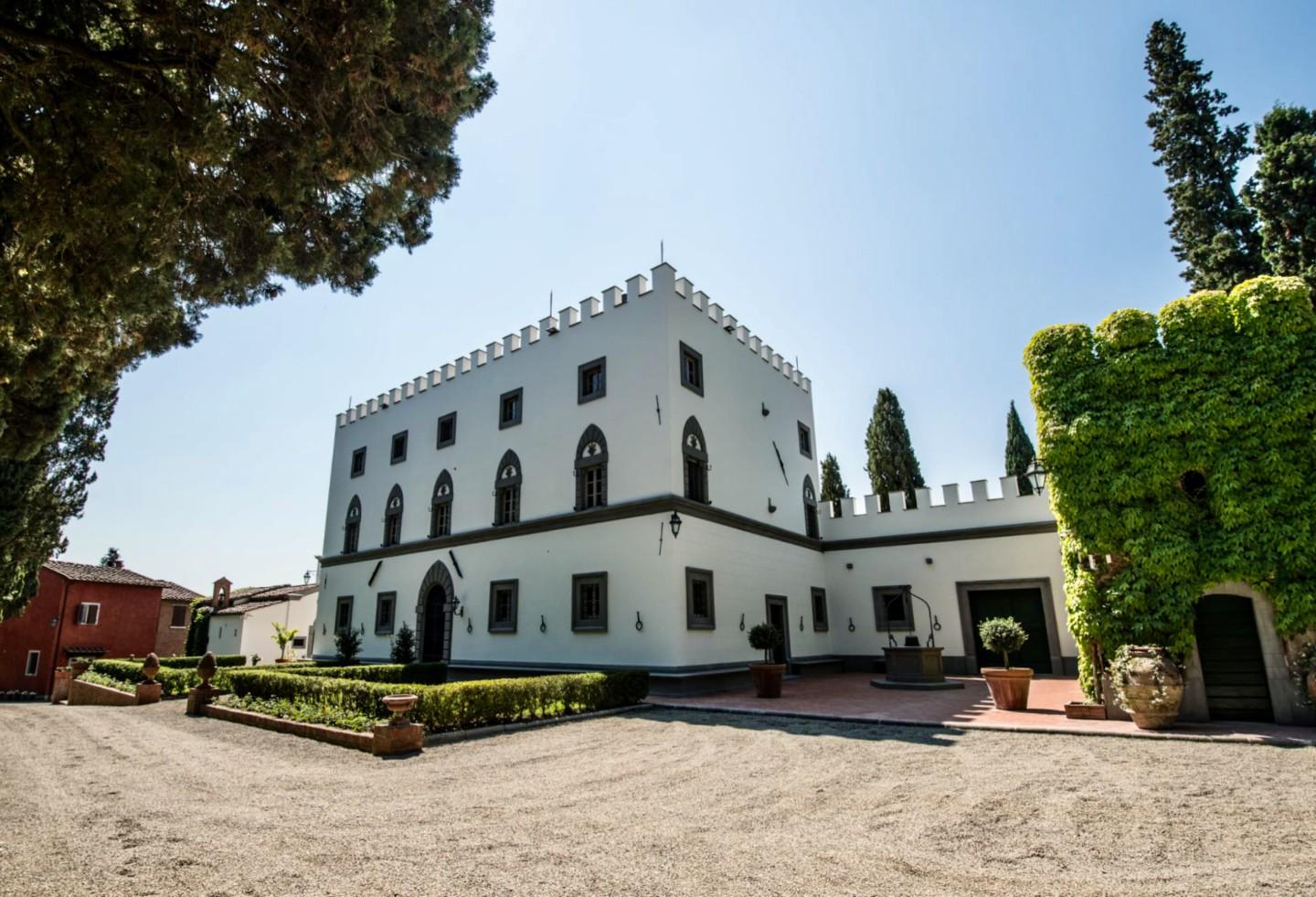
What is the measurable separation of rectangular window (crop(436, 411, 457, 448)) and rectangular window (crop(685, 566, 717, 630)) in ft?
33.1

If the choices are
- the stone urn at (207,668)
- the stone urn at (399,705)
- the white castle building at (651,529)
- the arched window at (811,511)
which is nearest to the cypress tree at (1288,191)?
the white castle building at (651,529)

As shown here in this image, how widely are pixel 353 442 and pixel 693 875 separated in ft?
80.2

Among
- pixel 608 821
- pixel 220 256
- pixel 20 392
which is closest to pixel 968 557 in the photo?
pixel 608 821

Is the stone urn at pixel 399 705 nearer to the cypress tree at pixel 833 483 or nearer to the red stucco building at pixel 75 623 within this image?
the cypress tree at pixel 833 483

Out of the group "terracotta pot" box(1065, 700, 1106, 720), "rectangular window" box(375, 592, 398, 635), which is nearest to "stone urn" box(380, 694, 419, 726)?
"terracotta pot" box(1065, 700, 1106, 720)

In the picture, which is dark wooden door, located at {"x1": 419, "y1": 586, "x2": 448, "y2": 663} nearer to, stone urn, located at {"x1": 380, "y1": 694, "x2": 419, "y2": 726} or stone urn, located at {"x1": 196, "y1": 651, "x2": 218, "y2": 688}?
stone urn, located at {"x1": 196, "y1": 651, "x2": 218, "y2": 688}

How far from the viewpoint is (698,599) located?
1518 cm

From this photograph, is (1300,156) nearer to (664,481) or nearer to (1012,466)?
(664,481)

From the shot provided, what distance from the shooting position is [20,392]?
7.00 m

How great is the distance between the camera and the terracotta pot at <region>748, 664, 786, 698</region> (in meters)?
13.7

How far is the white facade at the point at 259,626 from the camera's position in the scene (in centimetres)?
3659

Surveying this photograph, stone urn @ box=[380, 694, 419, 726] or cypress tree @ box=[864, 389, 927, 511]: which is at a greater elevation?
cypress tree @ box=[864, 389, 927, 511]

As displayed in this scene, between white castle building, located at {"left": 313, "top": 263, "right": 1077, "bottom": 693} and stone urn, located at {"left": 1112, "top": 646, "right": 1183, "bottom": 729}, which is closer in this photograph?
stone urn, located at {"left": 1112, "top": 646, "right": 1183, "bottom": 729}

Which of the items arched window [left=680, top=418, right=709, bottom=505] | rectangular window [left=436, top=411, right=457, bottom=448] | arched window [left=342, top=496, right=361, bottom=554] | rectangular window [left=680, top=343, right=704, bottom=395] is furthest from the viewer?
arched window [left=342, top=496, right=361, bottom=554]
